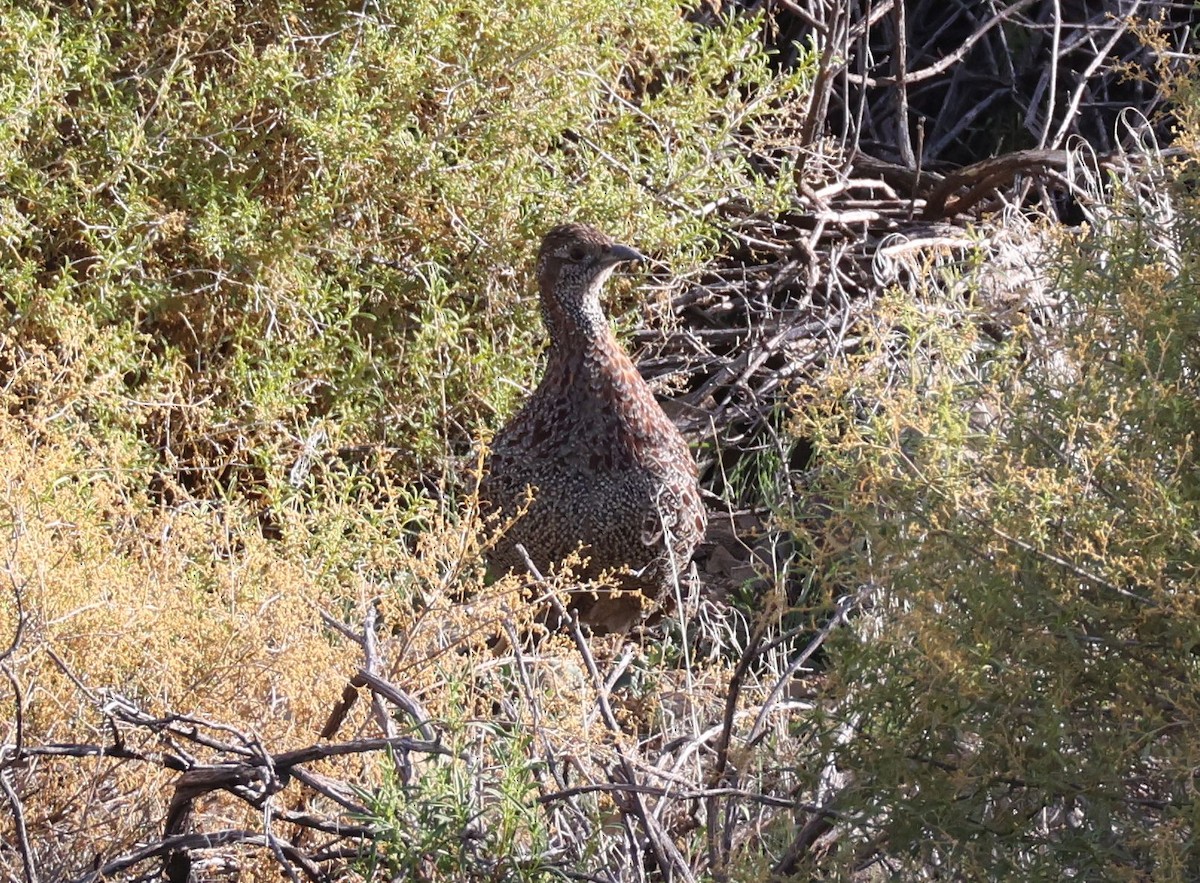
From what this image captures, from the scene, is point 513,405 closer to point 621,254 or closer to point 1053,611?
point 621,254

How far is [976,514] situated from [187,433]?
10.4 feet

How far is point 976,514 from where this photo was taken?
7.61 ft

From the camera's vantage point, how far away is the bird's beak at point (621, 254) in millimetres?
4852

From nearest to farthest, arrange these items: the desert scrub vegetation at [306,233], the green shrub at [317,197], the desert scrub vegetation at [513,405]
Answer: the desert scrub vegetation at [513,405]
the desert scrub vegetation at [306,233]
the green shrub at [317,197]

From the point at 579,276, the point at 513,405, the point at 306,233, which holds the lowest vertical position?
the point at 513,405

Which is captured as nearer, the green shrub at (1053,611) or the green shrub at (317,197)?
the green shrub at (1053,611)

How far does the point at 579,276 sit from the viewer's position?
16.0ft

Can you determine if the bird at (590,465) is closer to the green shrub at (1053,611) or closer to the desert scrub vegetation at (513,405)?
the desert scrub vegetation at (513,405)

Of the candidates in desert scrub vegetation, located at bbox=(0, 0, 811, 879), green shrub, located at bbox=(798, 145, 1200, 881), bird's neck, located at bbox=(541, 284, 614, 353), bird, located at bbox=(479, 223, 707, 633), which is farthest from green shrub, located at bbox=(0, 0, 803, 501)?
green shrub, located at bbox=(798, 145, 1200, 881)

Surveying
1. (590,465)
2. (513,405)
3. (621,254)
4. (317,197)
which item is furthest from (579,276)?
(317,197)

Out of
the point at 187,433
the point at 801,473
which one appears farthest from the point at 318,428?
the point at 801,473

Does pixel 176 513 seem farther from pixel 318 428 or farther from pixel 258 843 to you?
pixel 258 843

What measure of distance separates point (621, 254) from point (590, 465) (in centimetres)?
64

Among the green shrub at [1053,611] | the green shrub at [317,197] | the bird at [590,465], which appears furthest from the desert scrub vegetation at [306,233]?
the green shrub at [1053,611]
